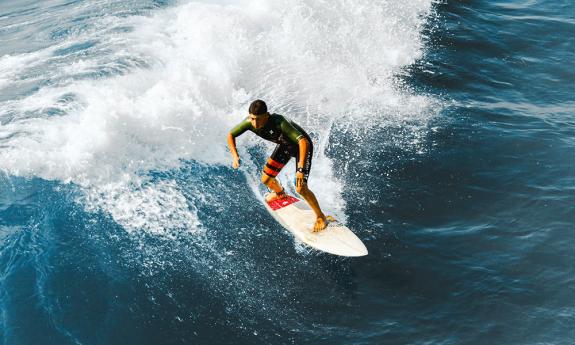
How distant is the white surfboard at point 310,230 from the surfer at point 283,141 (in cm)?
19

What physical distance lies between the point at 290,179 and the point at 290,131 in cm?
280

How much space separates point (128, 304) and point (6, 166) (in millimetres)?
5275

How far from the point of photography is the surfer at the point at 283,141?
24.1ft

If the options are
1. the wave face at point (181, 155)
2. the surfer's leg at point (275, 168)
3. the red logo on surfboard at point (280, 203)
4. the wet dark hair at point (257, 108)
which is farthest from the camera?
the red logo on surfboard at point (280, 203)

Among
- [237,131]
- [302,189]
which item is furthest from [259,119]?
[302,189]

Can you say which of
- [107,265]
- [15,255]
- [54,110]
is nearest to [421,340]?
[107,265]

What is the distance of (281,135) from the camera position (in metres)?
7.85

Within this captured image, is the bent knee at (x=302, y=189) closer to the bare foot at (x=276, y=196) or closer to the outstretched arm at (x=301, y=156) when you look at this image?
the outstretched arm at (x=301, y=156)

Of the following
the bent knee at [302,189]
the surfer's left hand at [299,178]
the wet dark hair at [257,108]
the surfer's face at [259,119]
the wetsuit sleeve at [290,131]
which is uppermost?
the wet dark hair at [257,108]

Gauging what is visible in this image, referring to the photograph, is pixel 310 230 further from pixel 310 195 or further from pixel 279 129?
pixel 279 129

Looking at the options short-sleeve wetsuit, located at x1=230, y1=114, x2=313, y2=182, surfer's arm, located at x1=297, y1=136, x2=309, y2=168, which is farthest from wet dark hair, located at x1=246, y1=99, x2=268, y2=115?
surfer's arm, located at x1=297, y1=136, x2=309, y2=168

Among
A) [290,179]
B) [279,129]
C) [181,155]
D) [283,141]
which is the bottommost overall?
[290,179]

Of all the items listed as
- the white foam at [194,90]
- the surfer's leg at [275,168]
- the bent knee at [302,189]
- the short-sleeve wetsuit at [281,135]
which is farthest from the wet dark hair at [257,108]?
the white foam at [194,90]

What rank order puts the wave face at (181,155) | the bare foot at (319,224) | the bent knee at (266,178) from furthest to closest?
1. the bent knee at (266,178)
2. the bare foot at (319,224)
3. the wave face at (181,155)
